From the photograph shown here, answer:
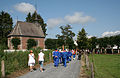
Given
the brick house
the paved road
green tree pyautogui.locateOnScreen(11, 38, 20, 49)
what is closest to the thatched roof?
the brick house

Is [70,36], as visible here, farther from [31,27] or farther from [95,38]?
[31,27]

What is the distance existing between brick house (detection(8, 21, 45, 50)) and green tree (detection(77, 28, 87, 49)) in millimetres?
13976

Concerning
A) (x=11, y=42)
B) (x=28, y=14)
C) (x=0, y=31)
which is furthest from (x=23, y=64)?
(x=28, y=14)

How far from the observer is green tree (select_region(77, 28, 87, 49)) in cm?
4815

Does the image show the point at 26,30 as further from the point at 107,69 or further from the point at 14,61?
the point at 107,69

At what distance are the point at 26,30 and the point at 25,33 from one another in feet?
6.14

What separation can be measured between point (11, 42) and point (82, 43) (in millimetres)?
22443

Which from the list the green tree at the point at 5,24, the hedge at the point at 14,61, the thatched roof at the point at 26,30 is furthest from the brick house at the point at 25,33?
the hedge at the point at 14,61

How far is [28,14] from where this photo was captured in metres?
70.3

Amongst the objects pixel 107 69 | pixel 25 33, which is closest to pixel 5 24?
pixel 25 33

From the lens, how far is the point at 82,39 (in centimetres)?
4909

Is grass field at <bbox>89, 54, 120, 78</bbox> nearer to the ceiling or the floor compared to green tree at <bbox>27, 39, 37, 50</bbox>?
nearer to the floor

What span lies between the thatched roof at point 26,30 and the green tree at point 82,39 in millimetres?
14399

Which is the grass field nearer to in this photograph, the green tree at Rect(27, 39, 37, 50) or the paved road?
the paved road
